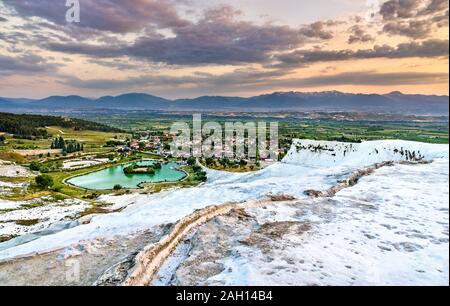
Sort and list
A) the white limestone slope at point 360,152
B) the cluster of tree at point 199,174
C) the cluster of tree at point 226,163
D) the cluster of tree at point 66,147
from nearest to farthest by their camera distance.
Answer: the white limestone slope at point 360,152 < the cluster of tree at point 199,174 < the cluster of tree at point 226,163 < the cluster of tree at point 66,147

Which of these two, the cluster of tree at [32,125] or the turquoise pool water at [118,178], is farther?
the cluster of tree at [32,125]

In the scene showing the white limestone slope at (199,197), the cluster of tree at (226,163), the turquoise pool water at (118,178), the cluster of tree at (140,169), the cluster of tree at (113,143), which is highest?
the white limestone slope at (199,197)

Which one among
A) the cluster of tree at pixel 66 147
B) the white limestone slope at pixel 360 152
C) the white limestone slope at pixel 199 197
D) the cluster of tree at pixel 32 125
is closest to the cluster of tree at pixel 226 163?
the white limestone slope at pixel 360 152

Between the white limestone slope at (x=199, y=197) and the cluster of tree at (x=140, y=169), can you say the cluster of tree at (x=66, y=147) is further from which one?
the white limestone slope at (x=199, y=197)

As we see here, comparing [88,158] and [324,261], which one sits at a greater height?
[324,261]

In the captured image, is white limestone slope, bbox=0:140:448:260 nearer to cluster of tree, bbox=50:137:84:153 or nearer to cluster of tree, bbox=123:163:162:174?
cluster of tree, bbox=123:163:162:174
